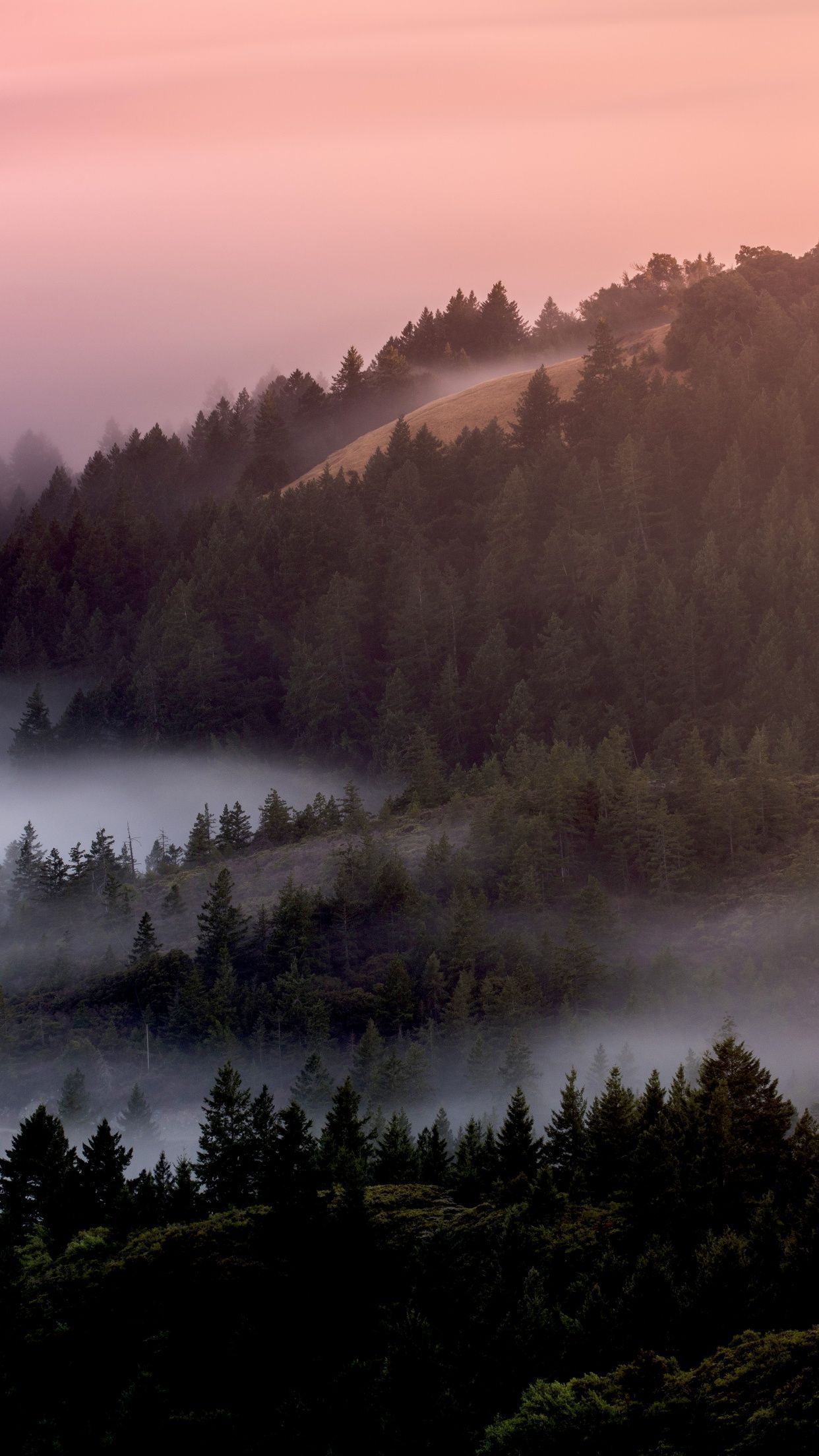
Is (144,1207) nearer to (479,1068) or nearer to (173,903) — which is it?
(479,1068)

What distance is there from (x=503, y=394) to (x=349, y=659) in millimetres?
39887

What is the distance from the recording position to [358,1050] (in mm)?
59344

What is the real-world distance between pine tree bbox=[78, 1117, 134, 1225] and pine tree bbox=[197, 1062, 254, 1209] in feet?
8.21

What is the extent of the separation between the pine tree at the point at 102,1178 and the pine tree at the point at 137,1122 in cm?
1432

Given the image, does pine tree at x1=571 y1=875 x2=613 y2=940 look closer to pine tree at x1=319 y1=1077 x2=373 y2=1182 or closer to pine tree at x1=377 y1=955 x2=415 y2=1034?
pine tree at x1=377 y1=955 x2=415 y2=1034

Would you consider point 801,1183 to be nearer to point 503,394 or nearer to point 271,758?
point 271,758

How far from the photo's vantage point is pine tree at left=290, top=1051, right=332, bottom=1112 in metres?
57.2

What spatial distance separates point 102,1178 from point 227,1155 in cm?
376

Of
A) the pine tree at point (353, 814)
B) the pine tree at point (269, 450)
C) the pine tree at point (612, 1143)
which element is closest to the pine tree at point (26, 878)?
the pine tree at point (353, 814)

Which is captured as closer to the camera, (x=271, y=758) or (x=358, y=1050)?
(x=358, y=1050)

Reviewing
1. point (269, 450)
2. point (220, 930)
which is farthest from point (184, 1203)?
point (269, 450)

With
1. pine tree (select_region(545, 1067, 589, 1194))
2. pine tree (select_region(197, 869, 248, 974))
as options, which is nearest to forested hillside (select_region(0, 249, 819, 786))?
pine tree (select_region(197, 869, 248, 974))

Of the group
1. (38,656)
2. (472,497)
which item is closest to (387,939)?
(472,497)

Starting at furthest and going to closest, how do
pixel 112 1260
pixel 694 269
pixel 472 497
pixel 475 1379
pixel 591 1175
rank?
pixel 694 269, pixel 472 497, pixel 591 1175, pixel 112 1260, pixel 475 1379
